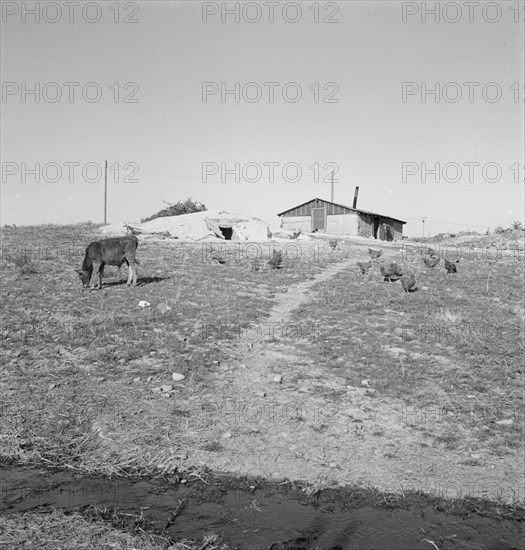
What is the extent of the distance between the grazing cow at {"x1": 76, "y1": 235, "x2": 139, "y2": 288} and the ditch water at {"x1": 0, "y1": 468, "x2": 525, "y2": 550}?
10.2 m

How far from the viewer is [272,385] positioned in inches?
329

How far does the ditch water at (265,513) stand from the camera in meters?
4.62

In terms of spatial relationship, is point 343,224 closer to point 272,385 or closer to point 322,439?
point 272,385

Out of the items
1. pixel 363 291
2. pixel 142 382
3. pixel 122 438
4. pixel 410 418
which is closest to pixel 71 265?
pixel 363 291

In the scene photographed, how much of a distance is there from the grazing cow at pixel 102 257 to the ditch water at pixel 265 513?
10156 millimetres

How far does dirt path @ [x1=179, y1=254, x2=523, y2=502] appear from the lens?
5758mm

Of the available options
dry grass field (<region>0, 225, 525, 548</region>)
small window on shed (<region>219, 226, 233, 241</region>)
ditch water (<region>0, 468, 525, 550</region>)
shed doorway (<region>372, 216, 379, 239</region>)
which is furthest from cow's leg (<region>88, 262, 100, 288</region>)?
shed doorway (<region>372, 216, 379, 239</region>)

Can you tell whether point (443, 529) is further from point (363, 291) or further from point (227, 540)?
point (363, 291)

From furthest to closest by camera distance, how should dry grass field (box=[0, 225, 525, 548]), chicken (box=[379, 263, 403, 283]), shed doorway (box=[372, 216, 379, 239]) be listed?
shed doorway (box=[372, 216, 379, 239])
chicken (box=[379, 263, 403, 283])
dry grass field (box=[0, 225, 525, 548])

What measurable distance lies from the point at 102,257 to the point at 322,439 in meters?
11.0

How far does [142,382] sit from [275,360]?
2.60 meters

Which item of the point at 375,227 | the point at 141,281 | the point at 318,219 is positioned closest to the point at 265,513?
the point at 141,281

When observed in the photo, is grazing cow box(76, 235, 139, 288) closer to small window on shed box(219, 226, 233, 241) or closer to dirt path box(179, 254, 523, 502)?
dirt path box(179, 254, 523, 502)

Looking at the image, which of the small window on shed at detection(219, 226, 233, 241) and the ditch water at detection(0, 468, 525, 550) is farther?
the small window on shed at detection(219, 226, 233, 241)
